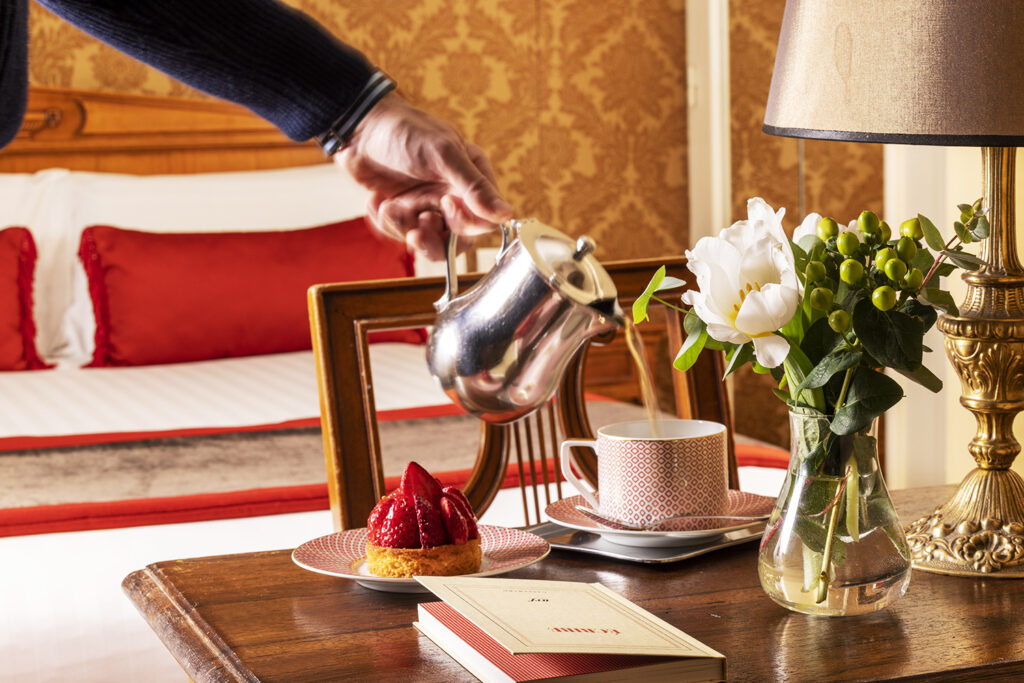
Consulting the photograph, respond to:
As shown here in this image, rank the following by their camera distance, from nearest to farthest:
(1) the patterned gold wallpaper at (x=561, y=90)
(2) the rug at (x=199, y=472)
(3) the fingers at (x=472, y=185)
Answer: (3) the fingers at (x=472, y=185) < (2) the rug at (x=199, y=472) < (1) the patterned gold wallpaper at (x=561, y=90)

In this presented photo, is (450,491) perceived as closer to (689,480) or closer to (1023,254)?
(689,480)

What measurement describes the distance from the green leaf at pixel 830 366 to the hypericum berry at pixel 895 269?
0.20ft

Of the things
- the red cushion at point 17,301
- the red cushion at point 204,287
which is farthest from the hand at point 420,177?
the red cushion at point 17,301

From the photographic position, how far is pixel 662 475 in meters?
1.16

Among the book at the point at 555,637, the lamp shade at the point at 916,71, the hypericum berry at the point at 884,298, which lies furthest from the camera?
the lamp shade at the point at 916,71

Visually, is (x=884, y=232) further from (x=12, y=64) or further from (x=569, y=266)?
(x=12, y=64)

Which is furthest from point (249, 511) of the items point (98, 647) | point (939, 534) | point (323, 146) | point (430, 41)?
point (430, 41)

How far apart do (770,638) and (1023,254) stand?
86 centimetres

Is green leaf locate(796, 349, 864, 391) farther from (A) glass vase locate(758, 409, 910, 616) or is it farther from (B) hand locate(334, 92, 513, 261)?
(B) hand locate(334, 92, 513, 261)

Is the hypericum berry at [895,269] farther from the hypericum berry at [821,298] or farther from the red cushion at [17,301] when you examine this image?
the red cushion at [17,301]

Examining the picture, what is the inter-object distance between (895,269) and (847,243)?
1.7 inches

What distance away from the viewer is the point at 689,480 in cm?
117

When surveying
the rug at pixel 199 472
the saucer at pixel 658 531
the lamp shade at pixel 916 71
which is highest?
the lamp shade at pixel 916 71

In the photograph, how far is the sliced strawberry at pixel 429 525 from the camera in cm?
108
